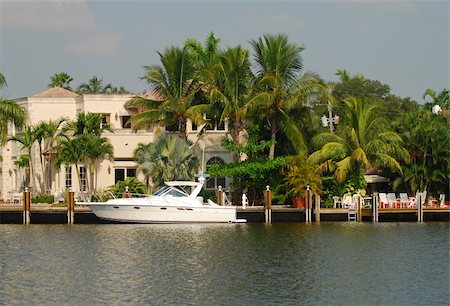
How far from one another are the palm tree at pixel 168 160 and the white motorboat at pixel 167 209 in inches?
169

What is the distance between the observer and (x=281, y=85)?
183ft

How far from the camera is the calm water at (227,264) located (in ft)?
98.8

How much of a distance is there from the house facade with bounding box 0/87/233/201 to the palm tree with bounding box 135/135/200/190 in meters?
1.79

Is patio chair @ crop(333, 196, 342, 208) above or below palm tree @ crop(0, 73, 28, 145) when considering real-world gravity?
below

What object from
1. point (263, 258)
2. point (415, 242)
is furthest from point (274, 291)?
point (415, 242)

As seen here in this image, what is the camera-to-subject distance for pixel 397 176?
56.2 meters

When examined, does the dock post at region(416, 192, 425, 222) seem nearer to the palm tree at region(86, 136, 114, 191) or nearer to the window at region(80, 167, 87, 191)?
the palm tree at region(86, 136, 114, 191)

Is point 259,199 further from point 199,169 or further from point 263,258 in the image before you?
point 263,258

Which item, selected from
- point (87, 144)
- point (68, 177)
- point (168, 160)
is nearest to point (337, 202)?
point (168, 160)

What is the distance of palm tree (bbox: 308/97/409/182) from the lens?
53.2 m

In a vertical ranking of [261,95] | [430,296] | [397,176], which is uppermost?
[261,95]

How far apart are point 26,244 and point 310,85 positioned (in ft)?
64.6

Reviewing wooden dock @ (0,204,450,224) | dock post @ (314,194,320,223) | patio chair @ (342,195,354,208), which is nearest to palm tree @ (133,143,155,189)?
wooden dock @ (0,204,450,224)

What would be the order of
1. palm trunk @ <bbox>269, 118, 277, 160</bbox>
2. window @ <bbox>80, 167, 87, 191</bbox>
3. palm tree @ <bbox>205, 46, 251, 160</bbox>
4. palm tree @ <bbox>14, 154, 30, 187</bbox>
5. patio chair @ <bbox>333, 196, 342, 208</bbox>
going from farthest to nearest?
palm tree @ <bbox>14, 154, 30, 187</bbox> → window @ <bbox>80, 167, 87, 191</bbox> → palm trunk @ <bbox>269, 118, 277, 160</bbox> → palm tree @ <bbox>205, 46, 251, 160</bbox> → patio chair @ <bbox>333, 196, 342, 208</bbox>
